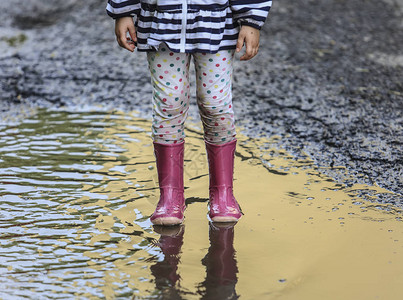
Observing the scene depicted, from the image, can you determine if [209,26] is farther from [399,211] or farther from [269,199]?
[399,211]

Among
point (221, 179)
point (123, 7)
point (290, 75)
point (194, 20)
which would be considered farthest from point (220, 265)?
point (290, 75)

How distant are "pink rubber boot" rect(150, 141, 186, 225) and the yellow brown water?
2.6 inches

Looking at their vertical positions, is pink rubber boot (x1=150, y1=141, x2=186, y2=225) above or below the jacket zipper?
below

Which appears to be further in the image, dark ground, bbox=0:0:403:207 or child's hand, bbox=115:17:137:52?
dark ground, bbox=0:0:403:207

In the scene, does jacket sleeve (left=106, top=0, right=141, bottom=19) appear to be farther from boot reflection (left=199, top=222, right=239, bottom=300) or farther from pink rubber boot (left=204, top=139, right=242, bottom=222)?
boot reflection (left=199, top=222, right=239, bottom=300)

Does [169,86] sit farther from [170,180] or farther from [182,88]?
[170,180]

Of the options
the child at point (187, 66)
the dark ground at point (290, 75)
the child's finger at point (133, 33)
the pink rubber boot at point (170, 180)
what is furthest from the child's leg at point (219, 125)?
the dark ground at point (290, 75)

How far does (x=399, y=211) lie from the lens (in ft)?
8.89

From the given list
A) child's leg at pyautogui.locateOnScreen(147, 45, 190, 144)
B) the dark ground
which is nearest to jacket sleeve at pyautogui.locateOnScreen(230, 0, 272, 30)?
child's leg at pyautogui.locateOnScreen(147, 45, 190, 144)

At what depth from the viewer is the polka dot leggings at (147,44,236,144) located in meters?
2.50

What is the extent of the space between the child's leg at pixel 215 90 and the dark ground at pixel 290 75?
73 cm

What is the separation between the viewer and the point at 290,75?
4562mm

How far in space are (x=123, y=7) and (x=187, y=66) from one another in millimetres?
327

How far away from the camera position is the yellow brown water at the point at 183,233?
2162 millimetres
